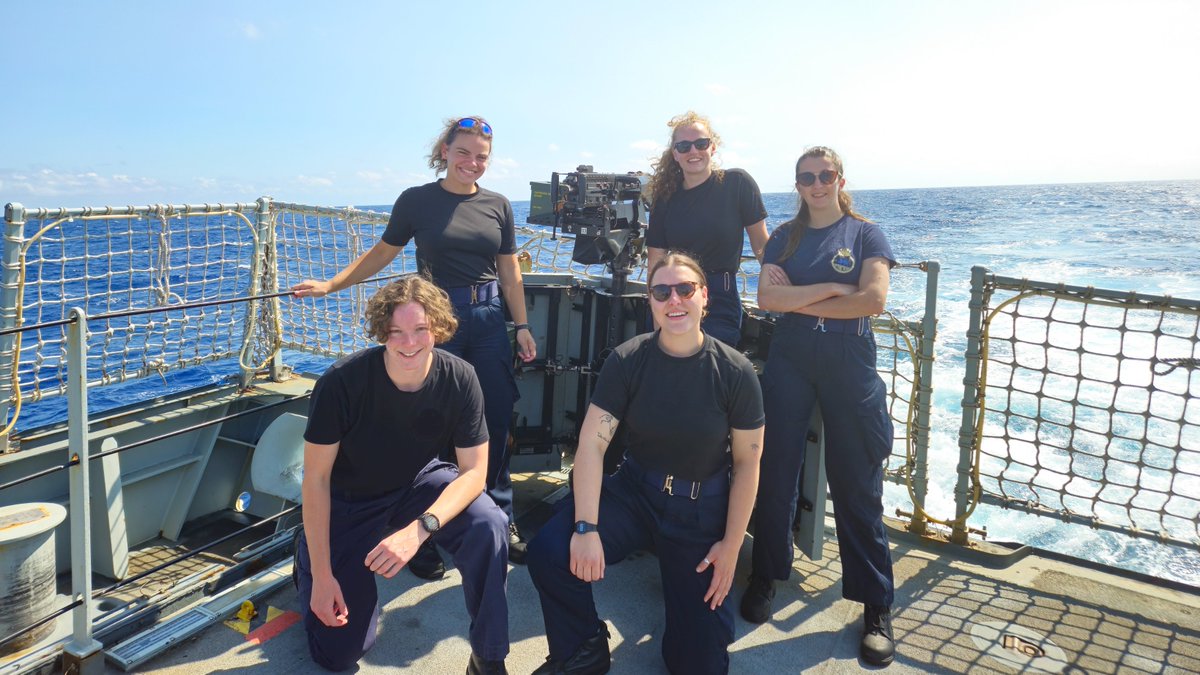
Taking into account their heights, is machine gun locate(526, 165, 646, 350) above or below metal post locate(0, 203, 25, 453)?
above

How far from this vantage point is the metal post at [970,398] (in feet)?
11.1

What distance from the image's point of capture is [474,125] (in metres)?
3.12

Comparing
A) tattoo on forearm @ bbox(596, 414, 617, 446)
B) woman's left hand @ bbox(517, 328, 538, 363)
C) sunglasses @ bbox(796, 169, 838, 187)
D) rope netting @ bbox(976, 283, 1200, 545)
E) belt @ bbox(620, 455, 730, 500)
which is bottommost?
rope netting @ bbox(976, 283, 1200, 545)

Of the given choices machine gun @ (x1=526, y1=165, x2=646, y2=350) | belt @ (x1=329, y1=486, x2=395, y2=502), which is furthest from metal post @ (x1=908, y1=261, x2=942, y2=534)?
belt @ (x1=329, y1=486, x2=395, y2=502)

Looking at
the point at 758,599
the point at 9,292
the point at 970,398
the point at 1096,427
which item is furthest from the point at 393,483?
the point at 1096,427

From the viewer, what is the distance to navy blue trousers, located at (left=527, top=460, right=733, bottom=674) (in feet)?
7.89

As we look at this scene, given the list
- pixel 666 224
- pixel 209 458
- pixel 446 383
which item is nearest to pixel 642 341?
pixel 446 383

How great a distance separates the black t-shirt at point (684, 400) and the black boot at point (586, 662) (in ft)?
1.94

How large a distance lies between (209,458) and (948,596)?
4.18m

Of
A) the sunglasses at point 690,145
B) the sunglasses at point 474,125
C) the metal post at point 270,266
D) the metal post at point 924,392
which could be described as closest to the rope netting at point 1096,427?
the metal post at point 924,392

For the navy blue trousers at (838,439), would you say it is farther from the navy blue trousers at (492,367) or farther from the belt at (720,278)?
the navy blue trousers at (492,367)

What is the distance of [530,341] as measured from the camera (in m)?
3.46

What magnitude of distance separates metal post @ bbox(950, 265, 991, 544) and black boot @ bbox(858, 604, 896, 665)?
83 cm

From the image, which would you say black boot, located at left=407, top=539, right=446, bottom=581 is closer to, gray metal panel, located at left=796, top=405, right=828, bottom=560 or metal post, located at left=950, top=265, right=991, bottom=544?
gray metal panel, located at left=796, top=405, right=828, bottom=560
